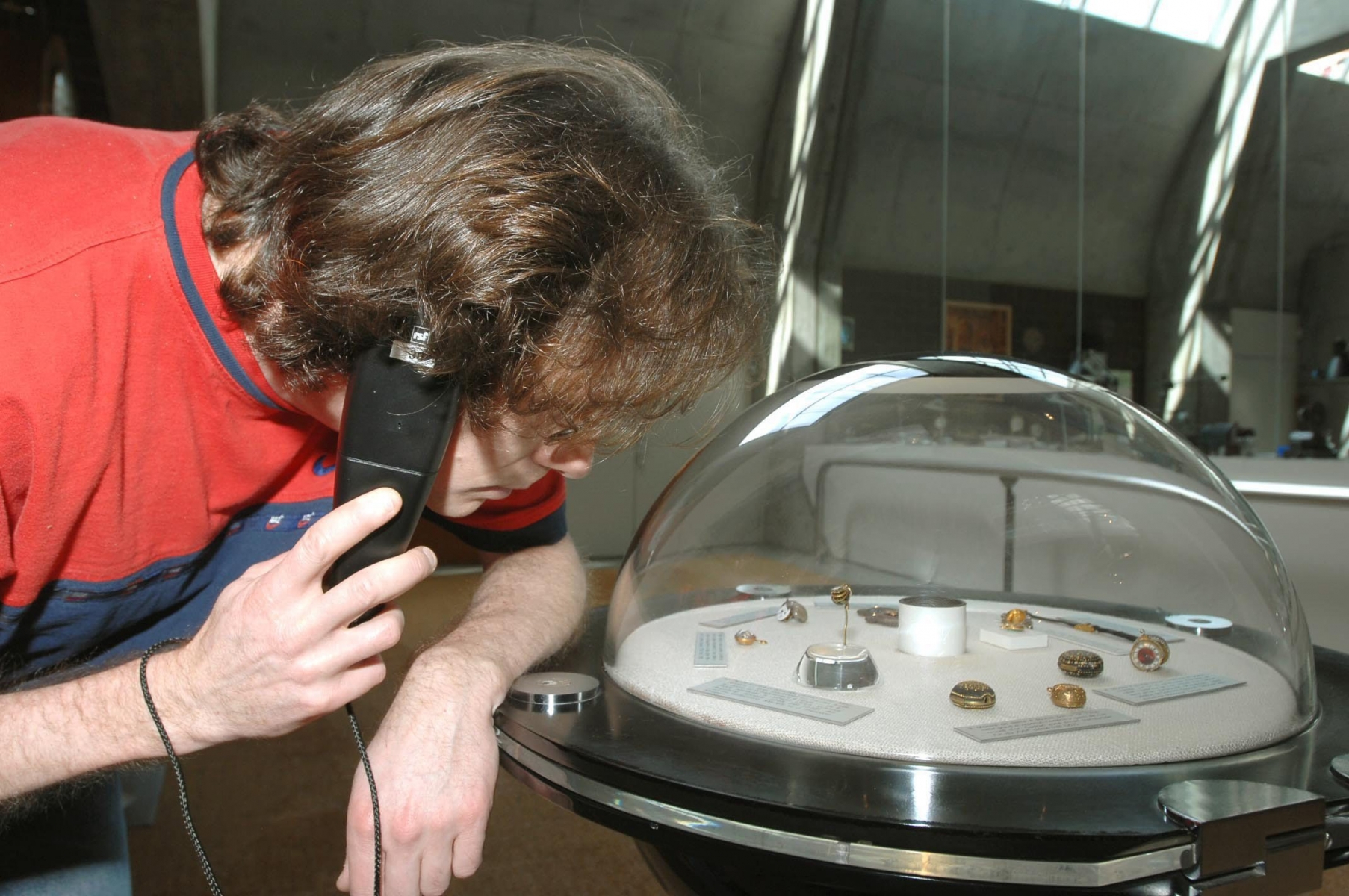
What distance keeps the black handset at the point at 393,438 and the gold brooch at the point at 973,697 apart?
494 mm

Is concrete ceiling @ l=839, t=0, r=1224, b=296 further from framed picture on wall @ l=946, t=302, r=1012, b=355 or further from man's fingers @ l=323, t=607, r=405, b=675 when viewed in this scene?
man's fingers @ l=323, t=607, r=405, b=675

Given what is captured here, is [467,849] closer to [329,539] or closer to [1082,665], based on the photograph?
[329,539]

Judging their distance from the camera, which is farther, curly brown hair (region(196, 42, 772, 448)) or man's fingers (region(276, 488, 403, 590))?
curly brown hair (region(196, 42, 772, 448))

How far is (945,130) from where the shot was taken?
5.46 metres

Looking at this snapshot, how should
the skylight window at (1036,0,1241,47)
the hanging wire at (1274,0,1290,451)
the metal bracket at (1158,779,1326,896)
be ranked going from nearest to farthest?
1. the metal bracket at (1158,779,1326,896)
2. the hanging wire at (1274,0,1290,451)
3. the skylight window at (1036,0,1241,47)

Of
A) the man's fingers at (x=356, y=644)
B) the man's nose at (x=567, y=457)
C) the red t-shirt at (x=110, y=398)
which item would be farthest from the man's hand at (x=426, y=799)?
the red t-shirt at (x=110, y=398)

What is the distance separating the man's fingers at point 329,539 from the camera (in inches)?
27.4

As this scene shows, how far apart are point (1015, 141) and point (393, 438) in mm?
5084

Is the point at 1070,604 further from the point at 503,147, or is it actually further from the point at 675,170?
the point at 503,147

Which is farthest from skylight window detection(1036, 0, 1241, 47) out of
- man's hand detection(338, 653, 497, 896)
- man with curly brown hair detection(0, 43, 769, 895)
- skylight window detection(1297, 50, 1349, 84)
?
man's hand detection(338, 653, 497, 896)

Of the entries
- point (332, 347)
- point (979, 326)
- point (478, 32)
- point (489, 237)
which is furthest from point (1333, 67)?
point (478, 32)

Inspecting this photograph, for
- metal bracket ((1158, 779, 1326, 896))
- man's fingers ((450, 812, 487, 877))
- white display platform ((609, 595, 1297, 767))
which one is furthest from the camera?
man's fingers ((450, 812, 487, 877))

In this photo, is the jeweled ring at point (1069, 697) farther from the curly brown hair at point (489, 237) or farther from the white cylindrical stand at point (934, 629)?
the curly brown hair at point (489, 237)

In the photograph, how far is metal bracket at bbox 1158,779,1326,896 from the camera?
1.80 feet
